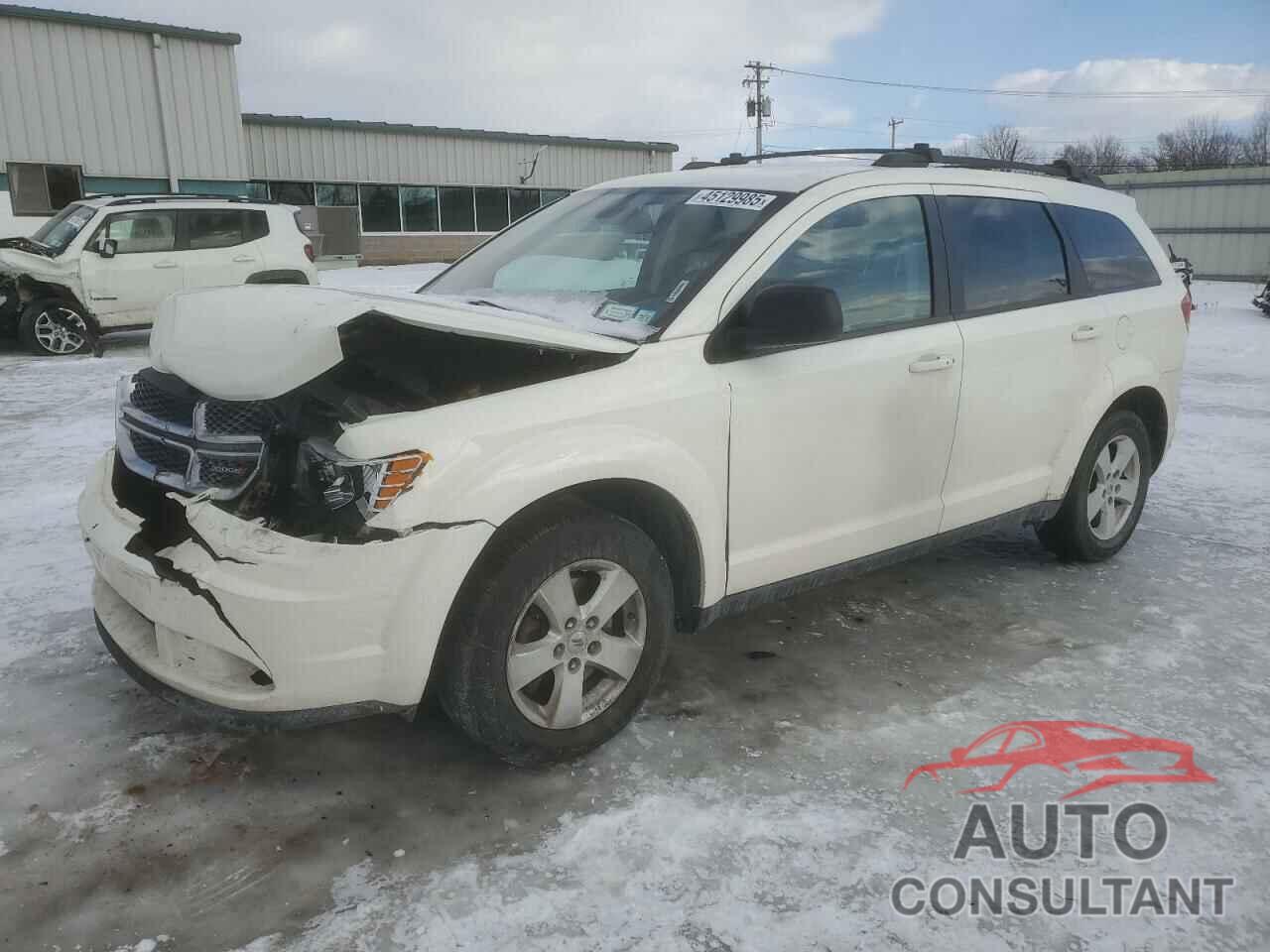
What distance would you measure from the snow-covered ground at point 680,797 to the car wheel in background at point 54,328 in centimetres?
784

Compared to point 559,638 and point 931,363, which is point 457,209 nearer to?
point 931,363

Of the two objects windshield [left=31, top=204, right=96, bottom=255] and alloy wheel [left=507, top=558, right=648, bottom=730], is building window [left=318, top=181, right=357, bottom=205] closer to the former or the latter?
windshield [left=31, top=204, right=96, bottom=255]

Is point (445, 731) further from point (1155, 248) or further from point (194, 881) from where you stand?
point (1155, 248)

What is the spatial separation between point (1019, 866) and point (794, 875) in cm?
58

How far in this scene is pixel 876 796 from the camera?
2.79 m

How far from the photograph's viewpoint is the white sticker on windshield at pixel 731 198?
335 cm

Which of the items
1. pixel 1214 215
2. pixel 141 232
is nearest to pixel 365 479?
pixel 141 232

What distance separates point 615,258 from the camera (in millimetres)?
3502

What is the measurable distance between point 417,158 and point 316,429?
28820mm

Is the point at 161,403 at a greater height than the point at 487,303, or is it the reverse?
the point at 487,303

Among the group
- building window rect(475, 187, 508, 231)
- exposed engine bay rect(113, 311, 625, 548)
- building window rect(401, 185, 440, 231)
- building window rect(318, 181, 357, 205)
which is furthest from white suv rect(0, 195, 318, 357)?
building window rect(475, 187, 508, 231)

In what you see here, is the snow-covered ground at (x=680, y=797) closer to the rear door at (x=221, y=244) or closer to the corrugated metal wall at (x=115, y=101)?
the rear door at (x=221, y=244)

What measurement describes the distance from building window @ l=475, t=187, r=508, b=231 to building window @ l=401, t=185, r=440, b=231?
159 cm

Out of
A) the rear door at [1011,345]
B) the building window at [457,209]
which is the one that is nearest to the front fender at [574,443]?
the rear door at [1011,345]
